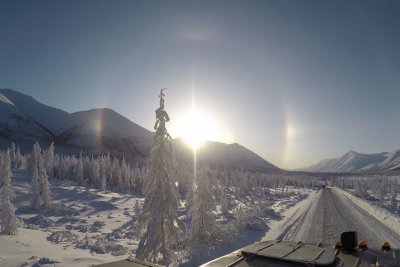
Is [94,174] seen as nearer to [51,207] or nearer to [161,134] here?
[51,207]

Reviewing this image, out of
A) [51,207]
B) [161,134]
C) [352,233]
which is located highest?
[161,134]

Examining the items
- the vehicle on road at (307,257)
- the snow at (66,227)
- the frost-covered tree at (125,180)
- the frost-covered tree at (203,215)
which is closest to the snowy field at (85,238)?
the snow at (66,227)

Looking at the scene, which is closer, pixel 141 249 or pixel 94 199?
pixel 141 249

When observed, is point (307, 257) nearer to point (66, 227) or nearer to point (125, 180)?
point (66, 227)

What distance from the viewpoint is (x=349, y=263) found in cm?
514

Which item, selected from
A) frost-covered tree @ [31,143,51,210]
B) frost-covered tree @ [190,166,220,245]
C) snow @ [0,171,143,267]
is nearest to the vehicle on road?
snow @ [0,171,143,267]

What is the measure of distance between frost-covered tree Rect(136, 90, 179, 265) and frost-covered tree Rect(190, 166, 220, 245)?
16.1ft

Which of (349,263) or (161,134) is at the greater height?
(161,134)

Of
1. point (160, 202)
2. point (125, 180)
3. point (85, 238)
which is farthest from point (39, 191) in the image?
point (125, 180)

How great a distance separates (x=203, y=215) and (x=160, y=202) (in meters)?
6.85

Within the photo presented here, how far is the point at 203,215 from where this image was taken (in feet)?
80.4

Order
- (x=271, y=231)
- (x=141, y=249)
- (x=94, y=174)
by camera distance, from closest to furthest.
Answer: (x=141, y=249)
(x=271, y=231)
(x=94, y=174)

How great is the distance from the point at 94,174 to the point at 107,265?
99.4 meters

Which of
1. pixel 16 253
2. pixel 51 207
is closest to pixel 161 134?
pixel 16 253
